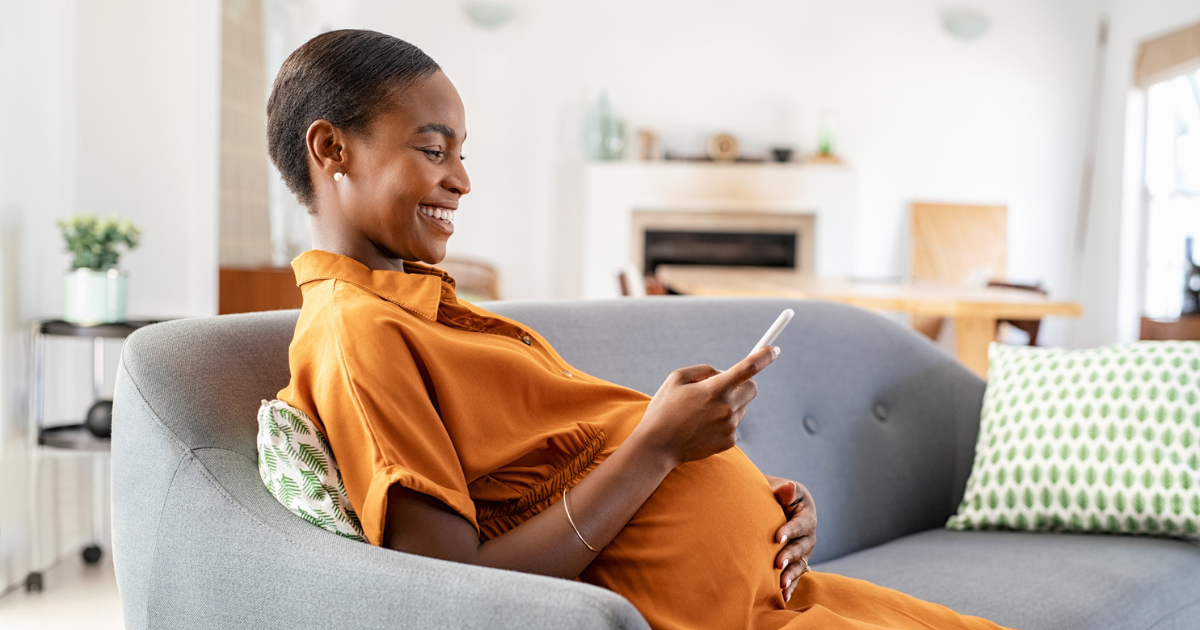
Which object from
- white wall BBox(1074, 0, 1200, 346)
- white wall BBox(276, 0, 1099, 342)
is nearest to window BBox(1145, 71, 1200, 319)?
white wall BBox(1074, 0, 1200, 346)

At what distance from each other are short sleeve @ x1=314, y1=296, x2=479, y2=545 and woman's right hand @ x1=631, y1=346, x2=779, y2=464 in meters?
0.20

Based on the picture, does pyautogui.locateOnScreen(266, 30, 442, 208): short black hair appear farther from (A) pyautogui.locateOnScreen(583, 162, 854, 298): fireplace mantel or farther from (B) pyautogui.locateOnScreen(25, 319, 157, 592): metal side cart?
(A) pyautogui.locateOnScreen(583, 162, 854, 298): fireplace mantel

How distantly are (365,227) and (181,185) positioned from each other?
8.50 ft

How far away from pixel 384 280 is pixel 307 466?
0.69 feet

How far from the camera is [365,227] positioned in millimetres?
1042

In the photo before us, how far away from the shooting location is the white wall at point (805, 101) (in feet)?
23.0

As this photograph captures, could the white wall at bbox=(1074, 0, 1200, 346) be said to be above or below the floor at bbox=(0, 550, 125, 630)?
above

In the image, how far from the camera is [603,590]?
768mm

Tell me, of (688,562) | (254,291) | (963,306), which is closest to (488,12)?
(254,291)

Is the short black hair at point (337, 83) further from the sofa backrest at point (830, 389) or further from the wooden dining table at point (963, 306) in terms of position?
the wooden dining table at point (963, 306)

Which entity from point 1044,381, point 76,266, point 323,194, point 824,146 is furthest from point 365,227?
point 824,146

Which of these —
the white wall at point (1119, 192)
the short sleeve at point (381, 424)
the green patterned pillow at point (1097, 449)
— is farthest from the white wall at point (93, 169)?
A: the white wall at point (1119, 192)

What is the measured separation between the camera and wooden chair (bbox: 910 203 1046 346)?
698cm

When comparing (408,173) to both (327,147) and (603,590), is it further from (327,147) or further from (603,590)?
(603,590)
